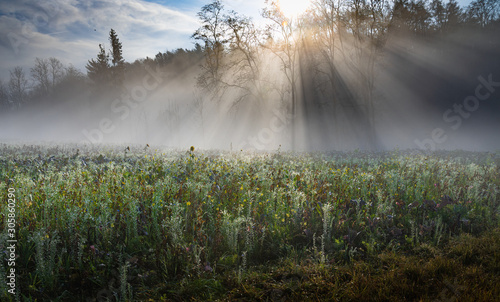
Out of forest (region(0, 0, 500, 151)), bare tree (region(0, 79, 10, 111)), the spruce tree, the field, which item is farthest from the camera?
bare tree (region(0, 79, 10, 111))

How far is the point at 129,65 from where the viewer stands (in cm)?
6431

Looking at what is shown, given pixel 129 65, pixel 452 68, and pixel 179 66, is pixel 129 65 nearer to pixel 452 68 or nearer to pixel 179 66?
pixel 179 66

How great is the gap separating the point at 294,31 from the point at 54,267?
25634 millimetres

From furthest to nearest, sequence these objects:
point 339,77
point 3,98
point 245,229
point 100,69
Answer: point 3,98, point 100,69, point 339,77, point 245,229

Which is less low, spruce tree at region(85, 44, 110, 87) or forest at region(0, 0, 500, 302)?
spruce tree at region(85, 44, 110, 87)

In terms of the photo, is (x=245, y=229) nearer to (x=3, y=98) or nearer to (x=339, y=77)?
(x=339, y=77)

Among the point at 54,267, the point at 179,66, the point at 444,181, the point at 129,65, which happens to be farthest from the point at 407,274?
the point at 129,65

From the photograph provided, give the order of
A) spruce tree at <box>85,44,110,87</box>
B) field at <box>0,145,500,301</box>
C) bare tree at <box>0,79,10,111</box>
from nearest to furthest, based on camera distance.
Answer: field at <box>0,145,500,301</box>, spruce tree at <box>85,44,110,87</box>, bare tree at <box>0,79,10,111</box>

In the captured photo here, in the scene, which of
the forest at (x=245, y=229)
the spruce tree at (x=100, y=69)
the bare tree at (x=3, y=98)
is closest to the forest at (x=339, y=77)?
the spruce tree at (x=100, y=69)

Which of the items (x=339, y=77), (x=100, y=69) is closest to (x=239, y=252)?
(x=339, y=77)

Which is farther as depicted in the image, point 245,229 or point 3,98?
point 3,98

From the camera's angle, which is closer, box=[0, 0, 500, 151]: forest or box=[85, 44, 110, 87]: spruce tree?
box=[0, 0, 500, 151]: forest

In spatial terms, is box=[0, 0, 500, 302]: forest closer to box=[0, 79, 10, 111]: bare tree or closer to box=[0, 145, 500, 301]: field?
box=[0, 145, 500, 301]: field

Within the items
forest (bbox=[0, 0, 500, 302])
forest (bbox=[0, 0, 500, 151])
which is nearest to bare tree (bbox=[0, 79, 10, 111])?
forest (bbox=[0, 0, 500, 151])
